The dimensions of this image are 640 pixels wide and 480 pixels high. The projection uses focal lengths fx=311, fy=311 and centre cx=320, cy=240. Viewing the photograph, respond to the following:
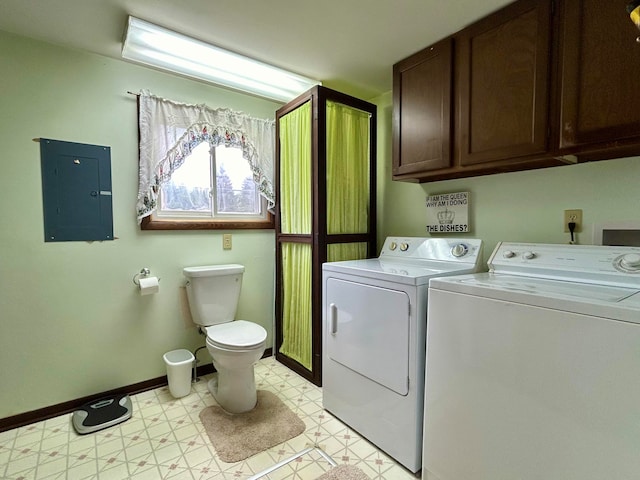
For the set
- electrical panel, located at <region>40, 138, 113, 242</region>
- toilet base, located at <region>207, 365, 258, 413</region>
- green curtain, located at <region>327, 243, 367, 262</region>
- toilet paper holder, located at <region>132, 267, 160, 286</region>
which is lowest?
toilet base, located at <region>207, 365, 258, 413</region>

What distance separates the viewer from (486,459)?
46.2 inches

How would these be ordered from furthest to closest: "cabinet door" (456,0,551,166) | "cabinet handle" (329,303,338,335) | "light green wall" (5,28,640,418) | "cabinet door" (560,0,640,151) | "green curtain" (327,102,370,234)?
"green curtain" (327,102,370,234) → "cabinet handle" (329,303,338,335) → "light green wall" (5,28,640,418) → "cabinet door" (456,0,551,166) → "cabinet door" (560,0,640,151)

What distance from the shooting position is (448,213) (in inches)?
82.7

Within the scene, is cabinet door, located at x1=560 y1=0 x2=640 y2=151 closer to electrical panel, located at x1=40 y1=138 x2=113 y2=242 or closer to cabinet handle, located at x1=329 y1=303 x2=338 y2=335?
cabinet handle, located at x1=329 y1=303 x2=338 y2=335

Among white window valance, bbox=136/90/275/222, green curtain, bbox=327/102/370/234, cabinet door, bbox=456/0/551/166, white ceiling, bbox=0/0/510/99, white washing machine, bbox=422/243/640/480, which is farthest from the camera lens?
green curtain, bbox=327/102/370/234

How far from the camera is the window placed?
90.5 inches

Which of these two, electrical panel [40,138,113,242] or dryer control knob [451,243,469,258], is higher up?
electrical panel [40,138,113,242]

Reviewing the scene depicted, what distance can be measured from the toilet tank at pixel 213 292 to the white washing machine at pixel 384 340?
0.78 metres

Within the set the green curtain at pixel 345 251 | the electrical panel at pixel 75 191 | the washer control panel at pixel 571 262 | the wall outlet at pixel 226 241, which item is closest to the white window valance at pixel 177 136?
the electrical panel at pixel 75 191

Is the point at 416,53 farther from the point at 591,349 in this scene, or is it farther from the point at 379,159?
the point at 591,349

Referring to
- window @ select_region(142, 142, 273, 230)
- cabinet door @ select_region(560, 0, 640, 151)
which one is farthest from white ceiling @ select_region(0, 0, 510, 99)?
window @ select_region(142, 142, 273, 230)

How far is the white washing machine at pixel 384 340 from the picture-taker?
4.73 feet

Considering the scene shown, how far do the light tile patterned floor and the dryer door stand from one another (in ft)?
1.25

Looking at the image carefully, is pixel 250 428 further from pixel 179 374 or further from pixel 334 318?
pixel 334 318
